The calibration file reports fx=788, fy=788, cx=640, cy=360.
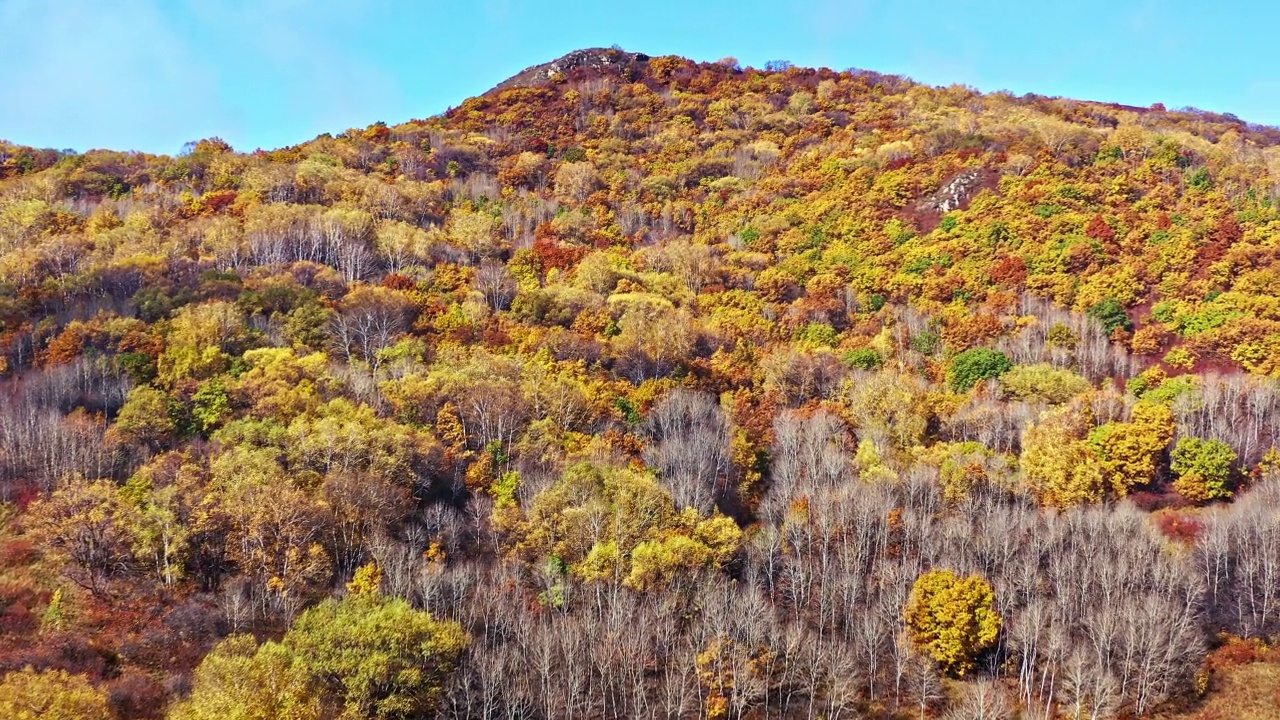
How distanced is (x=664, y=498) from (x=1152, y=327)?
54.4m

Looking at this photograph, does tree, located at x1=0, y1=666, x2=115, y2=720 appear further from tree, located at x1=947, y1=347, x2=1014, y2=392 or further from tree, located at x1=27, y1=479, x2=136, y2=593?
tree, located at x1=947, y1=347, x2=1014, y2=392

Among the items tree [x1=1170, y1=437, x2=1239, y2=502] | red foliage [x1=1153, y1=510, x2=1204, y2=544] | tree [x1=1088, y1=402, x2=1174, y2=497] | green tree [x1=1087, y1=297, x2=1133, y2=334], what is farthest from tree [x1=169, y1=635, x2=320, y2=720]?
green tree [x1=1087, y1=297, x2=1133, y2=334]

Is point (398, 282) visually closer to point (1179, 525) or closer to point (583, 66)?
point (1179, 525)

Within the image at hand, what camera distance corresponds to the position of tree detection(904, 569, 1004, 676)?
4144cm

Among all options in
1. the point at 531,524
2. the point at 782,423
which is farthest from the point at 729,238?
the point at 531,524

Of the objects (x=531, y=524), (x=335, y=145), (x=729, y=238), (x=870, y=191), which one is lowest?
(x=531, y=524)

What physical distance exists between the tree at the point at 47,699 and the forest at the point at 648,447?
0.52 ft

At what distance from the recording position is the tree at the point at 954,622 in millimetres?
41438

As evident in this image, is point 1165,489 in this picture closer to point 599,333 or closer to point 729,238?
point 599,333

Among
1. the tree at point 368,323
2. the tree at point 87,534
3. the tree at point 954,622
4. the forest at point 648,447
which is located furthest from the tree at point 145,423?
the tree at point 954,622

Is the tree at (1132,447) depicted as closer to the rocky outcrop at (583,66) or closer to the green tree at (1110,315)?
the green tree at (1110,315)

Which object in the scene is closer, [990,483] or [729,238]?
[990,483]

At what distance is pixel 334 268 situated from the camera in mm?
86500

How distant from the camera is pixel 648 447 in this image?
58.2 metres
